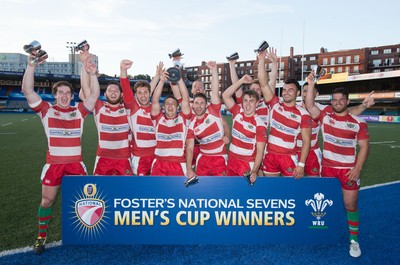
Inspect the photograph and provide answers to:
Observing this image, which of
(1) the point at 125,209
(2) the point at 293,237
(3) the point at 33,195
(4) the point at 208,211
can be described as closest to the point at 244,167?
(4) the point at 208,211

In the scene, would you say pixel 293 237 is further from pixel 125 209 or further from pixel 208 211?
pixel 125 209

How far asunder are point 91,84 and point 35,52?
2.59 ft

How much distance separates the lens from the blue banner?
13.0 feet

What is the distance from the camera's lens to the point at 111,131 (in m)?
4.55

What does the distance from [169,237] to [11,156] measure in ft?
28.0

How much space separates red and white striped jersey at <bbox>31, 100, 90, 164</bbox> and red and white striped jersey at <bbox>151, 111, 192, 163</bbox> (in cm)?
112

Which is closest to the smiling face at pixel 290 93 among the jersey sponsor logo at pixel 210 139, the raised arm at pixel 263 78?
the raised arm at pixel 263 78

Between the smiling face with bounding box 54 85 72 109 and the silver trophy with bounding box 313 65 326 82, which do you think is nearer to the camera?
the smiling face with bounding box 54 85 72 109

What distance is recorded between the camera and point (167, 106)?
4.41 metres

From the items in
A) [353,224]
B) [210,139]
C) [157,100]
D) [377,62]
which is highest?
[377,62]

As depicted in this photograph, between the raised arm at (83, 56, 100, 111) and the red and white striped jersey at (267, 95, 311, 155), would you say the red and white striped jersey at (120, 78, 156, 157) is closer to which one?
the raised arm at (83, 56, 100, 111)

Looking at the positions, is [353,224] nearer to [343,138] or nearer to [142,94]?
[343,138]

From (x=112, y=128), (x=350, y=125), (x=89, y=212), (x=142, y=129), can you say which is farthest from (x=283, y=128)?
(x=89, y=212)

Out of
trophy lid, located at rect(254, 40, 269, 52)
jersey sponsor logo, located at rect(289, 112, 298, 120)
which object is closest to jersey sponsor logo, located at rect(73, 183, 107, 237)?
jersey sponsor logo, located at rect(289, 112, 298, 120)
